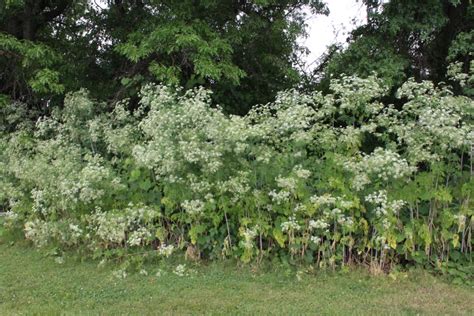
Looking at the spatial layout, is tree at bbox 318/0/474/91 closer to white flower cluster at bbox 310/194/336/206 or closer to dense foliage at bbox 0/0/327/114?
dense foliage at bbox 0/0/327/114

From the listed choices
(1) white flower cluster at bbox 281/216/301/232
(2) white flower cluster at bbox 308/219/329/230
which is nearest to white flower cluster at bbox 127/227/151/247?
(1) white flower cluster at bbox 281/216/301/232

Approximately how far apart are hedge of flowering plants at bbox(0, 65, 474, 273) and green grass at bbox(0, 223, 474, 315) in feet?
0.91

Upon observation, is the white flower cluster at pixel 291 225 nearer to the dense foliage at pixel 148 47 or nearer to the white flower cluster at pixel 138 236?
the white flower cluster at pixel 138 236

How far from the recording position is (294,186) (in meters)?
5.22

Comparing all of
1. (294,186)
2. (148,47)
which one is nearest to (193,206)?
(294,186)

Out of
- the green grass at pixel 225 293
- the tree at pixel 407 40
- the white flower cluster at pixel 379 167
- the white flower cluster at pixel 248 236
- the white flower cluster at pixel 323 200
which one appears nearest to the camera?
the green grass at pixel 225 293

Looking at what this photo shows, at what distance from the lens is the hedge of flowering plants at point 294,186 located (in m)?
5.29

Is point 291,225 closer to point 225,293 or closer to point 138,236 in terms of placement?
point 225,293

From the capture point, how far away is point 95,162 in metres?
6.35

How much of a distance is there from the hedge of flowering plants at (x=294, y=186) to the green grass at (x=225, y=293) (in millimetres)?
277

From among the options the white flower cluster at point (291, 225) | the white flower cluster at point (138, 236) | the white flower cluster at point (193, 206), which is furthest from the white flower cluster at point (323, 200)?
the white flower cluster at point (138, 236)

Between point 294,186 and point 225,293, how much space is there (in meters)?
1.26

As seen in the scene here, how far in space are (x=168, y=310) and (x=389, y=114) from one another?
330 cm

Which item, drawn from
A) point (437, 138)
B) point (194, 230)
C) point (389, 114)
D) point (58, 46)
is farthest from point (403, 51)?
point (58, 46)
